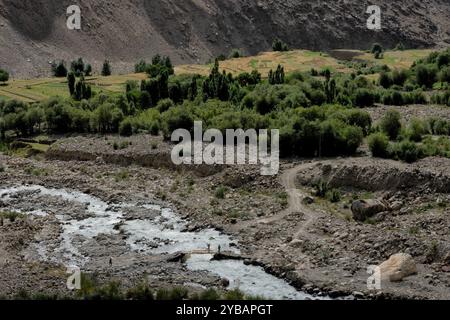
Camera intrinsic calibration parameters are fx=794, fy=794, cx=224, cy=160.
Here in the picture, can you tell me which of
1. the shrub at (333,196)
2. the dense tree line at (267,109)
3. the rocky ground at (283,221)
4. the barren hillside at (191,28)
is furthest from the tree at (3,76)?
the shrub at (333,196)

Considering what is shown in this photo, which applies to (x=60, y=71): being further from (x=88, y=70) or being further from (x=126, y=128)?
(x=126, y=128)

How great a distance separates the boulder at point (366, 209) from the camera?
43781 mm

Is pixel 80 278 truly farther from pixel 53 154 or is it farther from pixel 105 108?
pixel 105 108

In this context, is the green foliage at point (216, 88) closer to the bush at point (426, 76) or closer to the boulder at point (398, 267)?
the bush at point (426, 76)

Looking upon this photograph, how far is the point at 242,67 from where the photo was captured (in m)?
105

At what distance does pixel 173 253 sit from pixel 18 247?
328 inches

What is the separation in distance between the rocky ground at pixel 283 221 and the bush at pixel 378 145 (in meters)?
1.01

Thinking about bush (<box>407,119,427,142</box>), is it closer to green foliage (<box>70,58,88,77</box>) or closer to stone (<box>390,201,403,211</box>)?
stone (<box>390,201,403,211</box>)

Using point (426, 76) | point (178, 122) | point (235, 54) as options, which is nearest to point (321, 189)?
point (178, 122)

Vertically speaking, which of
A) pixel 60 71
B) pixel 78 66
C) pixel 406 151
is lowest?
pixel 406 151

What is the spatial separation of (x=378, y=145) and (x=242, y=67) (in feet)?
179

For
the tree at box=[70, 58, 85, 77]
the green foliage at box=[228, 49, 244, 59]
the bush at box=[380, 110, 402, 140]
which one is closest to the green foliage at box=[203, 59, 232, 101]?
the bush at box=[380, 110, 402, 140]

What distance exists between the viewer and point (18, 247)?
4203 centimetres

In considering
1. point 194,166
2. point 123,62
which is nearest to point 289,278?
point 194,166
